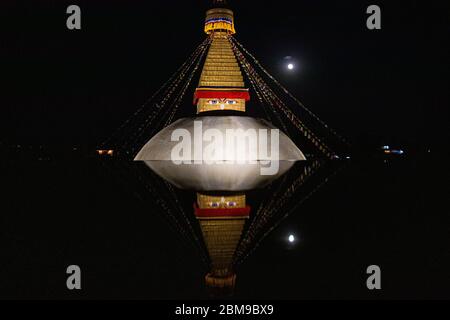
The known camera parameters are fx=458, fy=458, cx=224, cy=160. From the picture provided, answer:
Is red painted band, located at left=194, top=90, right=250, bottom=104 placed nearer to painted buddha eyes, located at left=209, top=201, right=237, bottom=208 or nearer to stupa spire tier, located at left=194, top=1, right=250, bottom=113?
stupa spire tier, located at left=194, top=1, right=250, bottom=113

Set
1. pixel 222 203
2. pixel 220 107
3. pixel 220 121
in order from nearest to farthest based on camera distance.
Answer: pixel 222 203 → pixel 220 121 → pixel 220 107

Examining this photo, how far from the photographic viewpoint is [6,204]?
11125 millimetres

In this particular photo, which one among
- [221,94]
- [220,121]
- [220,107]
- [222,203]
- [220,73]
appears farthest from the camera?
[220,107]

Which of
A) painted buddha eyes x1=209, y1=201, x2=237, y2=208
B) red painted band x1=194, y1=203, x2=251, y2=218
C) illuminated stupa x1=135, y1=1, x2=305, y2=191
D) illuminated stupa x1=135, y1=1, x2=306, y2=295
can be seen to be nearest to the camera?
red painted band x1=194, y1=203, x2=251, y2=218

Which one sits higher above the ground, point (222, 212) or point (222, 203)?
point (222, 203)

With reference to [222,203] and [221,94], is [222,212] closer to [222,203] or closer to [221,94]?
[222,203]

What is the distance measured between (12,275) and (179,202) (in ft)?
17.9

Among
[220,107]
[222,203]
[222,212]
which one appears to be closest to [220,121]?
[220,107]

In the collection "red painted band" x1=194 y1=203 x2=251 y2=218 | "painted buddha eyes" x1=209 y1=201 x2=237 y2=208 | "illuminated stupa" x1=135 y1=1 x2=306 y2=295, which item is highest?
"illuminated stupa" x1=135 y1=1 x2=306 y2=295

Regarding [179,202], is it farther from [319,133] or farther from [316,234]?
[319,133]

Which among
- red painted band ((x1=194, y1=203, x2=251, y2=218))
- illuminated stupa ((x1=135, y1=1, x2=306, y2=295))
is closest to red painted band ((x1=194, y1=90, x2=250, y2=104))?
illuminated stupa ((x1=135, y1=1, x2=306, y2=295))

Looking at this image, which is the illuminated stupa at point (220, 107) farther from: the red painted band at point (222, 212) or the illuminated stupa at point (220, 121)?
the red painted band at point (222, 212)

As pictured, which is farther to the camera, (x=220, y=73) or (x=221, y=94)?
(x=220, y=73)

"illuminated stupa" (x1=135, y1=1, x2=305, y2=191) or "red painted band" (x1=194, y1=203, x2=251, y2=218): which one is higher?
"illuminated stupa" (x1=135, y1=1, x2=305, y2=191)
